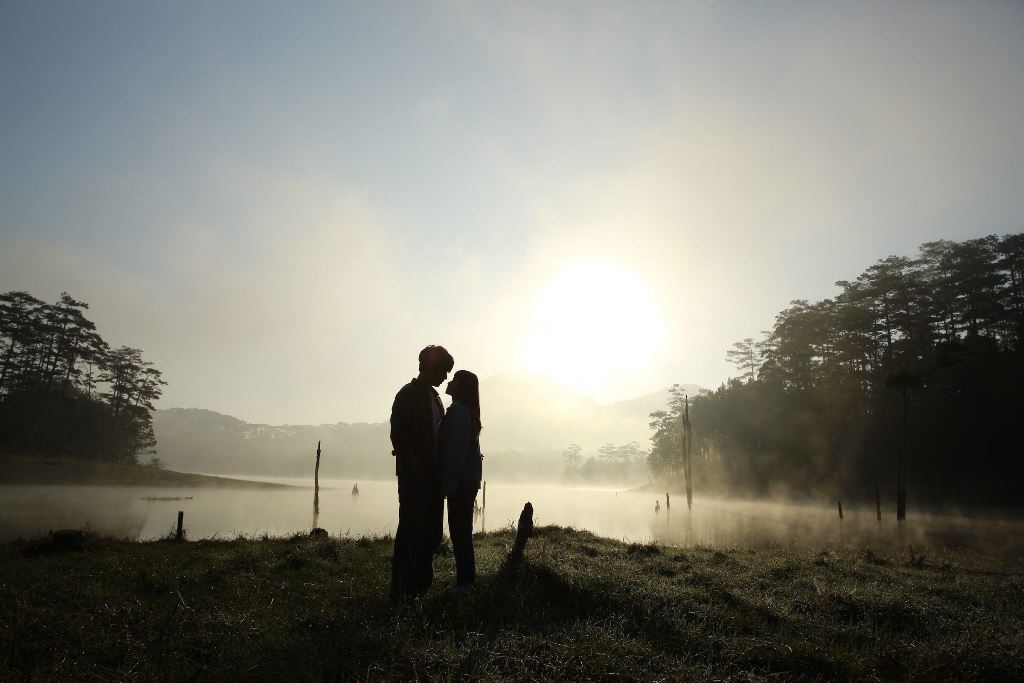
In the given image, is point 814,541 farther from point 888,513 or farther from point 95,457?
point 95,457

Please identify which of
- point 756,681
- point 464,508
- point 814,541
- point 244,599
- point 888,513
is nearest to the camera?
point 756,681

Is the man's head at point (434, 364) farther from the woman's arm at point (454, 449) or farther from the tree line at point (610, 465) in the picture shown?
the tree line at point (610, 465)

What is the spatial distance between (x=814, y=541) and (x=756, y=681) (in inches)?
703

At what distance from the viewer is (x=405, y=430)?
534 cm

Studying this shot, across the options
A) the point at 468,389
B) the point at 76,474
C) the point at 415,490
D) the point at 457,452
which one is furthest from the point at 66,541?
the point at 76,474

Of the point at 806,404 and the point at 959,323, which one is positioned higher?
the point at 959,323

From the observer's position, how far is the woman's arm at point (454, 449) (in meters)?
5.41

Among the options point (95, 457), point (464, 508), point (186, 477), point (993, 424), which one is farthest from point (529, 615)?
point (95, 457)

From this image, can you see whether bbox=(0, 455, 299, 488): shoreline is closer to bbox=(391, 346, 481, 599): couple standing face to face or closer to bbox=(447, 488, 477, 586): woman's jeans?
bbox=(391, 346, 481, 599): couple standing face to face

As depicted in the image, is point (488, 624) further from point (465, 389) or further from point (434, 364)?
point (434, 364)

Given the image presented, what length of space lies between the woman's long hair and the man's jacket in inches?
18.1

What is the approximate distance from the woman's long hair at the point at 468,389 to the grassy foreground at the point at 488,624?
1910mm

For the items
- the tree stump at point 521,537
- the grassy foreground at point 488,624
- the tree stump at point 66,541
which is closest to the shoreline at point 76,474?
the tree stump at point 66,541

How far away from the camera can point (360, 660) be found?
10.1ft
